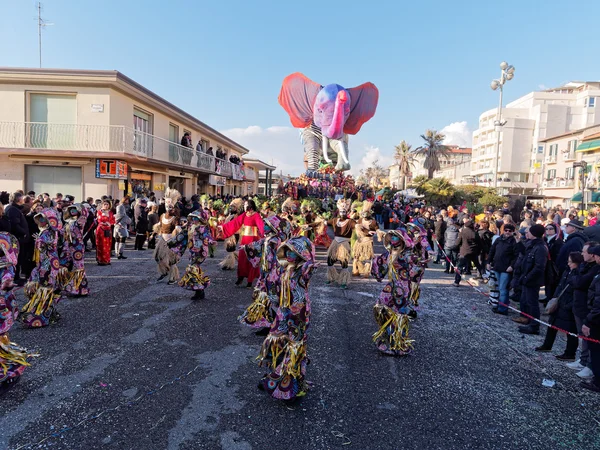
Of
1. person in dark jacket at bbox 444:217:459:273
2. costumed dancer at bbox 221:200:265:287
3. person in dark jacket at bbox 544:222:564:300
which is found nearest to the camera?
person in dark jacket at bbox 544:222:564:300

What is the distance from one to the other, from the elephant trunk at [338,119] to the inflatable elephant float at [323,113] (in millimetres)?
49

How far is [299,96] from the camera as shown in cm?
2069

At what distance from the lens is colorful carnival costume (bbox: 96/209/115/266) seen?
9.91 metres

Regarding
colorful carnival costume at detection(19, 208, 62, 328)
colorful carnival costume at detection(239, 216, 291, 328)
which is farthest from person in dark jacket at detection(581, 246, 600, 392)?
colorful carnival costume at detection(19, 208, 62, 328)

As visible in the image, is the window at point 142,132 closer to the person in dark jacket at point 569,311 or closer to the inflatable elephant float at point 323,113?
the inflatable elephant float at point 323,113

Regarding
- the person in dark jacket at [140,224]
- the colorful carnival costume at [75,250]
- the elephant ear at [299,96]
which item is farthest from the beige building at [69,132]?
the colorful carnival costume at [75,250]

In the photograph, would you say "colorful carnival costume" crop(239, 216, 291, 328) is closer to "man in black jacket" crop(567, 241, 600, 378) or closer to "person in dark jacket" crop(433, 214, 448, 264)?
"man in black jacket" crop(567, 241, 600, 378)

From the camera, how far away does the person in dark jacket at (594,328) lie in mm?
4207

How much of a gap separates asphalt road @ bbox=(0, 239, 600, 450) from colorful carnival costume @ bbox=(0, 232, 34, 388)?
19 cm

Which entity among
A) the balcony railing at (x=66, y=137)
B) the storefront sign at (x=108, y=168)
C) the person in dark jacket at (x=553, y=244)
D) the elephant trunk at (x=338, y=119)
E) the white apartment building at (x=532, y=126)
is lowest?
the person in dark jacket at (x=553, y=244)

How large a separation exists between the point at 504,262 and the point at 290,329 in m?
5.19

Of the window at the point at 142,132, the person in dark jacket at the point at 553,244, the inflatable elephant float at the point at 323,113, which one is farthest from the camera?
the inflatable elephant float at the point at 323,113

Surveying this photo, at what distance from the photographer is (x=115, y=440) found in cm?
314

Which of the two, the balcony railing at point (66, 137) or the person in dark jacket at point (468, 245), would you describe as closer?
the person in dark jacket at point (468, 245)
